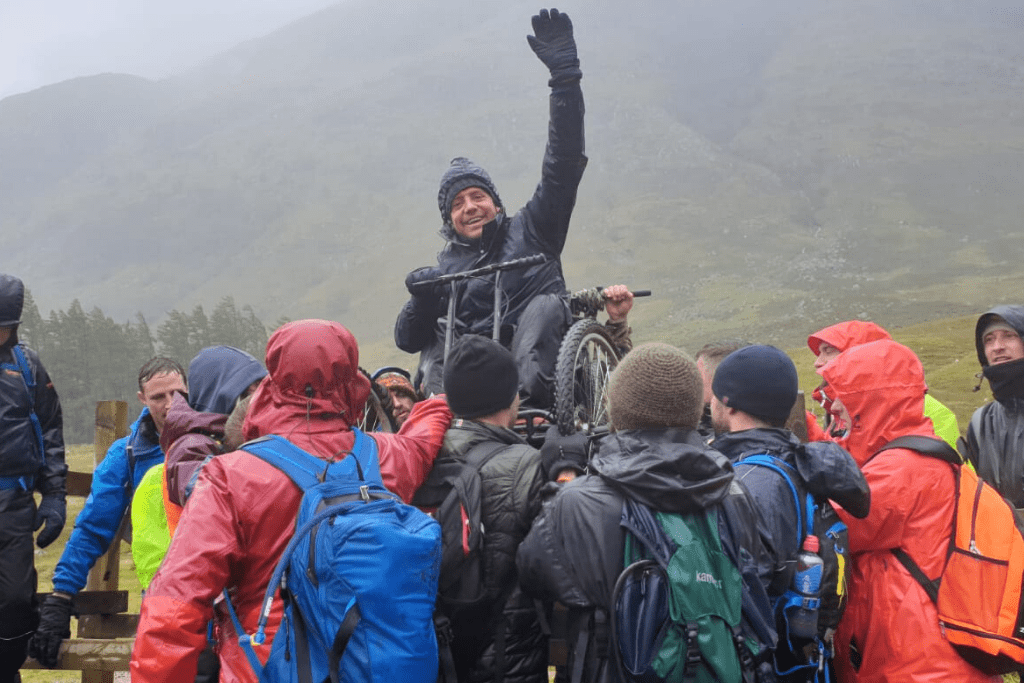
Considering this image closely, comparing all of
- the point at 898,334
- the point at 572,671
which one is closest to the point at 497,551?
the point at 572,671

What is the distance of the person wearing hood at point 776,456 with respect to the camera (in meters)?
2.91

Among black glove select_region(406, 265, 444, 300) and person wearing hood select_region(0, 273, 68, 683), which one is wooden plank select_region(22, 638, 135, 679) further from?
black glove select_region(406, 265, 444, 300)

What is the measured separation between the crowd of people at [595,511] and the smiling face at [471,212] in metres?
2.07

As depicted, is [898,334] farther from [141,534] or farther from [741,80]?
[741,80]

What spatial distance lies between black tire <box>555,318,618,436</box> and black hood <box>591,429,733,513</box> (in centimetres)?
166

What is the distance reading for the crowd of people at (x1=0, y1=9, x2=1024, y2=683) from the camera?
269 cm

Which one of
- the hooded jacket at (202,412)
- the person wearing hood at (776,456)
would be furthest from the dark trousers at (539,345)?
the person wearing hood at (776,456)

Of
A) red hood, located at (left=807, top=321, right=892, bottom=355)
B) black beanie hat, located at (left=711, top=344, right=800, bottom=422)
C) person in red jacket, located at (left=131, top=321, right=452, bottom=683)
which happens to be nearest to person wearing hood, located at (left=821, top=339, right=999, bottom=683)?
black beanie hat, located at (left=711, top=344, right=800, bottom=422)

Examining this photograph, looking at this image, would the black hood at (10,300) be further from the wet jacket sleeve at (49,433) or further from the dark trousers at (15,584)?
the dark trousers at (15,584)

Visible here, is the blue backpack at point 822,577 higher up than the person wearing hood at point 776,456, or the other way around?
the person wearing hood at point 776,456

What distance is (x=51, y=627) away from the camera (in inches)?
174

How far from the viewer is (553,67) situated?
5188mm

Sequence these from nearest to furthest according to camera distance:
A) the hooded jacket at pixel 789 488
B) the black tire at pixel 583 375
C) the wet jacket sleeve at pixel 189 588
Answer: the wet jacket sleeve at pixel 189 588 < the hooded jacket at pixel 789 488 < the black tire at pixel 583 375

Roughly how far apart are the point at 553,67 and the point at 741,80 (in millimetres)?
179160
